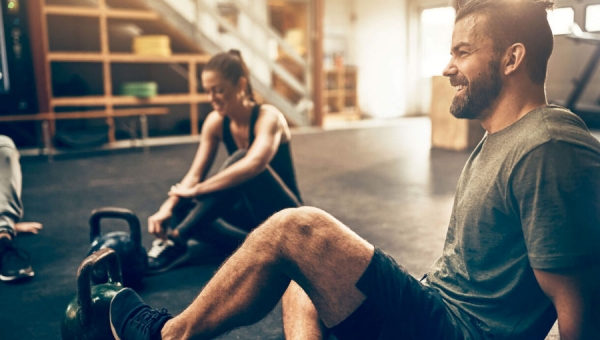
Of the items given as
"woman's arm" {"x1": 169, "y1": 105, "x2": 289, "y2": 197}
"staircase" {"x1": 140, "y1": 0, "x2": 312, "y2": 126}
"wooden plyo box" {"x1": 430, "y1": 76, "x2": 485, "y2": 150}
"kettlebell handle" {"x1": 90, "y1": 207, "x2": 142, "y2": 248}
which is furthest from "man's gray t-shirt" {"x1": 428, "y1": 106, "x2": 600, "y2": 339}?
"staircase" {"x1": 140, "y1": 0, "x2": 312, "y2": 126}

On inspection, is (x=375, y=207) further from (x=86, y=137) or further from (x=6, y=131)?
(x=6, y=131)

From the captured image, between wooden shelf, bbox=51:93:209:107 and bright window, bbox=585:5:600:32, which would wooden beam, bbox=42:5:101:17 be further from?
bright window, bbox=585:5:600:32

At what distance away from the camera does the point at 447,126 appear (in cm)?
676

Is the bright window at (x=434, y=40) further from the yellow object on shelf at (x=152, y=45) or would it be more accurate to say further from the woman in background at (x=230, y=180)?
the woman in background at (x=230, y=180)

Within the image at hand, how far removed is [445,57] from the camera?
11945mm

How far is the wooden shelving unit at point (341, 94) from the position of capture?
11.4m

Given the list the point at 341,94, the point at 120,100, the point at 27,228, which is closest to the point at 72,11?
the point at 120,100

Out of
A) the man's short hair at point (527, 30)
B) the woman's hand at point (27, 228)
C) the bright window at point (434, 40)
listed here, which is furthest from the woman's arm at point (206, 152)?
the bright window at point (434, 40)

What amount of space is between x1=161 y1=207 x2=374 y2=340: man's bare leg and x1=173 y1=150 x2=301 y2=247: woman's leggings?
1158 millimetres

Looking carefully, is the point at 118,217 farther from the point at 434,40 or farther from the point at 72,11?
the point at 434,40

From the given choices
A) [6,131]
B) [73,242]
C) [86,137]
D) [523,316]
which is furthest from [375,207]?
[6,131]

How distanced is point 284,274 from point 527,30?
2.63 feet

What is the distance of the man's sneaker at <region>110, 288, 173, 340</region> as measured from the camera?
54.7 inches

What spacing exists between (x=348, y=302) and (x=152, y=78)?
766 centimetres
